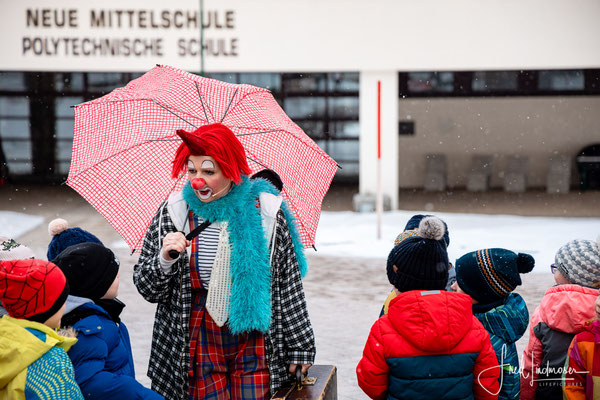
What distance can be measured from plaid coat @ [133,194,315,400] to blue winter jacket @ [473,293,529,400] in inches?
30.0

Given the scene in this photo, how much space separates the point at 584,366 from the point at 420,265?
72 cm

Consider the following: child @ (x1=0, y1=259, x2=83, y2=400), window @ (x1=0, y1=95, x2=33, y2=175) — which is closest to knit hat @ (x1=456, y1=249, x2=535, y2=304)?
child @ (x1=0, y1=259, x2=83, y2=400)

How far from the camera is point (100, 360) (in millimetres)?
2514

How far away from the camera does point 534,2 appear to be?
46.1 ft

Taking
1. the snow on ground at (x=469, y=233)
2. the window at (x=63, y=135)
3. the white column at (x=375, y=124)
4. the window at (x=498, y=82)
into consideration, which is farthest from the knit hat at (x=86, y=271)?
the window at (x=63, y=135)

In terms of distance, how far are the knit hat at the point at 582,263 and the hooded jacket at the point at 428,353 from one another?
31.2 inches

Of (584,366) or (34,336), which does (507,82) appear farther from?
(34,336)

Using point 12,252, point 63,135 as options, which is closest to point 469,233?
point 12,252

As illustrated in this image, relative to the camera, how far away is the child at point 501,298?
2908 mm

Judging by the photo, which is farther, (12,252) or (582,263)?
(582,263)

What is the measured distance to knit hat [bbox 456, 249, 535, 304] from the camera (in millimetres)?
2912

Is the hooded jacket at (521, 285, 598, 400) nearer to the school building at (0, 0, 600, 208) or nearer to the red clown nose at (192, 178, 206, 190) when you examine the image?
the red clown nose at (192, 178, 206, 190)

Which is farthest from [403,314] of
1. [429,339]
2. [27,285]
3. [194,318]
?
[27,285]

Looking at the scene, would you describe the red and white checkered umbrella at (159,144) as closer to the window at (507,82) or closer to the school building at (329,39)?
the school building at (329,39)
